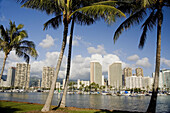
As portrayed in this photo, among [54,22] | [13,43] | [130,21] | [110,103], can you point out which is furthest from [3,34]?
[110,103]

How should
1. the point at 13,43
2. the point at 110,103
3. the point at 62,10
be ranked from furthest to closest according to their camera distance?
the point at 110,103, the point at 13,43, the point at 62,10

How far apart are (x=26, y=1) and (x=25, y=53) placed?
8.53 metres

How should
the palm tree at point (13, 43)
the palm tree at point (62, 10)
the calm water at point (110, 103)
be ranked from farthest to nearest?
the calm water at point (110, 103)
the palm tree at point (13, 43)
the palm tree at point (62, 10)

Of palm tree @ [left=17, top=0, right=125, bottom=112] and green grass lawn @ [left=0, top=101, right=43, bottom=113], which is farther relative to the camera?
green grass lawn @ [left=0, top=101, right=43, bottom=113]

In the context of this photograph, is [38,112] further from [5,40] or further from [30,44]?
[5,40]

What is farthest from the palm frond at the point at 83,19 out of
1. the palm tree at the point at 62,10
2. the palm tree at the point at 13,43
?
the palm tree at the point at 13,43

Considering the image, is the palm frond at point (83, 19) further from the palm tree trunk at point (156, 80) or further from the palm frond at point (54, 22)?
the palm tree trunk at point (156, 80)

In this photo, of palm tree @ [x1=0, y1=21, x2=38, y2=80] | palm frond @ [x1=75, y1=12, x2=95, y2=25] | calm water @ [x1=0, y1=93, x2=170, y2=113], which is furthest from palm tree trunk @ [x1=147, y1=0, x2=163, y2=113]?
calm water @ [x1=0, y1=93, x2=170, y2=113]

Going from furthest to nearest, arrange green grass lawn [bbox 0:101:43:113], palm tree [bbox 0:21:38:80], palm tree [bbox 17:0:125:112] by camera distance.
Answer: palm tree [bbox 0:21:38:80] → green grass lawn [bbox 0:101:43:113] → palm tree [bbox 17:0:125:112]

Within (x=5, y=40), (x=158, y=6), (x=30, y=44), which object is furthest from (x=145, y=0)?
(x=5, y=40)

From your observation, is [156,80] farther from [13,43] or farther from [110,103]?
[110,103]

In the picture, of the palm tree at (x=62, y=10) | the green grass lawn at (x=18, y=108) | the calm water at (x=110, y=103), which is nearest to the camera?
the palm tree at (x=62, y=10)

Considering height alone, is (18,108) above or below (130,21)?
below

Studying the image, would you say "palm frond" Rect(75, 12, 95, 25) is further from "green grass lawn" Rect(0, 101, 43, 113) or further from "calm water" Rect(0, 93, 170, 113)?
"calm water" Rect(0, 93, 170, 113)
